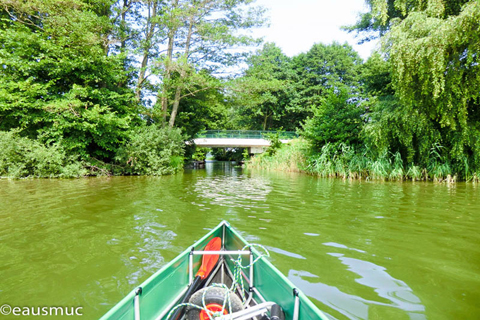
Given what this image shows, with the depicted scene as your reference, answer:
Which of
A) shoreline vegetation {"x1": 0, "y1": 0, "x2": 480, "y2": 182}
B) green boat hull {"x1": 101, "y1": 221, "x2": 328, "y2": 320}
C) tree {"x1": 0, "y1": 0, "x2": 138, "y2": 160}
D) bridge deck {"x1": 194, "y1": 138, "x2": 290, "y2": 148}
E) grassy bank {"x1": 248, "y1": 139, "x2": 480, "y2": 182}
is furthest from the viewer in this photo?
bridge deck {"x1": 194, "y1": 138, "x2": 290, "y2": 148}

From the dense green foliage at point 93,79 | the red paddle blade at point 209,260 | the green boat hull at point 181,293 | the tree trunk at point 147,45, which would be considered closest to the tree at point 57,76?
the dense green foliage at point 93,79

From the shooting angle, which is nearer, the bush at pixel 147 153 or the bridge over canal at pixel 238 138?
the bush at pixel 147 153

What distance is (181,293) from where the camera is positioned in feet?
7.32

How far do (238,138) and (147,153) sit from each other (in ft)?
60.6

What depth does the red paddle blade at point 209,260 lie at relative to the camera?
258 cm

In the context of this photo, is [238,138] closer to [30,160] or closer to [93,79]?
[93,79]

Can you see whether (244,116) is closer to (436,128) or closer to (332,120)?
(332,120)

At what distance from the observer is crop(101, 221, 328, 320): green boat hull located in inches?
62.9

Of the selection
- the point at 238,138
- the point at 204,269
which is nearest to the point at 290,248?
the point at 204,269

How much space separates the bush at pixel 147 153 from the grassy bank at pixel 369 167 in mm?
8596

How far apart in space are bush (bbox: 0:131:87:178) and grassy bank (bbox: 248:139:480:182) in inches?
504

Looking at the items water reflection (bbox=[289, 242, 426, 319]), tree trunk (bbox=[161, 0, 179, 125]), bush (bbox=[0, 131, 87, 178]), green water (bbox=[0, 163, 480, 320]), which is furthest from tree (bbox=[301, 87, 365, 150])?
bush (bbox=[0, 131, 87, 178])

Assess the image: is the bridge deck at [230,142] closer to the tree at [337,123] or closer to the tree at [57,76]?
the tree at [337,123]

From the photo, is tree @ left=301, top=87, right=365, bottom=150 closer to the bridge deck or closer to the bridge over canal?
the bridge over canal
